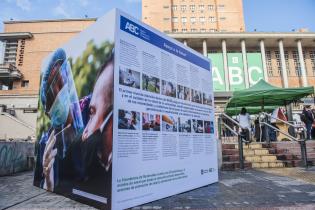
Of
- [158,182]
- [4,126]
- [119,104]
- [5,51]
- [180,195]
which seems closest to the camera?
[119,104]

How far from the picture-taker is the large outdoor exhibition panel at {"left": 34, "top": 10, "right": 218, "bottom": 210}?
3.48 meters

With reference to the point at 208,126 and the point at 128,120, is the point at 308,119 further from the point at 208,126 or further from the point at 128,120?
the point at 128,120

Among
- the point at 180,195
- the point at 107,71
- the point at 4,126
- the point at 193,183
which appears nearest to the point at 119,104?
the point at 107,71

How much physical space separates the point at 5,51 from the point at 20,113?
1592 cm

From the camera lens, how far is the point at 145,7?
5297cm

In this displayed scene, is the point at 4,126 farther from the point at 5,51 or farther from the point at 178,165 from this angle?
the point at 178,165

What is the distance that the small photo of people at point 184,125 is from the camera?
4613 millimetres

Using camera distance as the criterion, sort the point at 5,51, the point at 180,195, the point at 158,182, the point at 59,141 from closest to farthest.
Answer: the point at 158,182 → the point at 180,195 → the point at 59,141 → the point at 5,51

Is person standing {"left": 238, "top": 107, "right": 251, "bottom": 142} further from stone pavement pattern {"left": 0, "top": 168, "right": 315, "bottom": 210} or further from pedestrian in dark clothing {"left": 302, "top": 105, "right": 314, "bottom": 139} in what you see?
stone pavement pattern {"left": 0, "top": 168, "right": 315, "bottom": 210}

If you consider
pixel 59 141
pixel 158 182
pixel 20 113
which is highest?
pixel 20 113

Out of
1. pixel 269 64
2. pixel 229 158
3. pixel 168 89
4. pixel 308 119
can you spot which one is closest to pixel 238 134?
pixel 229 158

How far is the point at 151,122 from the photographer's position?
157 inches

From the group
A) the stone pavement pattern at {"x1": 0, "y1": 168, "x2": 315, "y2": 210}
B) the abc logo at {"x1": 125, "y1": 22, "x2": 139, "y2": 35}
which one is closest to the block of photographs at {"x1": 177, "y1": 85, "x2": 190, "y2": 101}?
the abc logo at {"x1": 125, "y1": 22, "x2": 139, "y2": 35}

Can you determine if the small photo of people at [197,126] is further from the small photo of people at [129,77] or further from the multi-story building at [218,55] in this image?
the multi-story building at [218,55]
